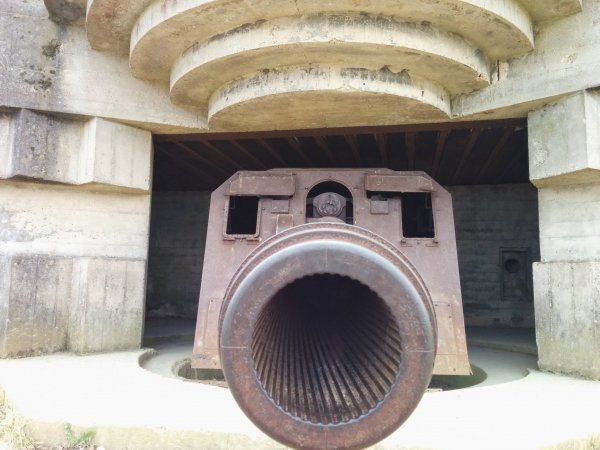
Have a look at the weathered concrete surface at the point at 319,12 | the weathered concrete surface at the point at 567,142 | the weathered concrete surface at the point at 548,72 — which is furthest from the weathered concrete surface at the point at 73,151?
the weathered concrete surface at the point at 567,142

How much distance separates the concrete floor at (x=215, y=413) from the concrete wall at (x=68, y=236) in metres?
0.67

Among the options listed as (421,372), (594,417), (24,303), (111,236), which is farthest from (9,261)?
(594,417)

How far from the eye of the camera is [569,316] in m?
4.03

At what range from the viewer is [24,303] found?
446 cm

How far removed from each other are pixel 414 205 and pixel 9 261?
12.3ft

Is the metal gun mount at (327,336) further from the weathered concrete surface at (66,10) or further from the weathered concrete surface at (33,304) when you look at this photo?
the weathered concrete surface at (66,10)

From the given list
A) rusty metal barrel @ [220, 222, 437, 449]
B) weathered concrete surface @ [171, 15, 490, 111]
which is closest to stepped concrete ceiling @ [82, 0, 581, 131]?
weathered concrete surface @ [171, 15, 490, 111]

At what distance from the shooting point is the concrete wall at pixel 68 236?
4469mm

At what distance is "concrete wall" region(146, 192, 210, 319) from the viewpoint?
363 inches

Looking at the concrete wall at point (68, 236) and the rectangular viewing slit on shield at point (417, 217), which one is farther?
the rectangular viewing slit on shield at point (417, 217)

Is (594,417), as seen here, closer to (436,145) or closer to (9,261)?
(436,145)

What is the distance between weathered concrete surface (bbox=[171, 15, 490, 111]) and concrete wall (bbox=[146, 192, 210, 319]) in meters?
5.33

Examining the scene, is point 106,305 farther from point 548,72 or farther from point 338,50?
point 548,72

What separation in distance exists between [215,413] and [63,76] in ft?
11.5
